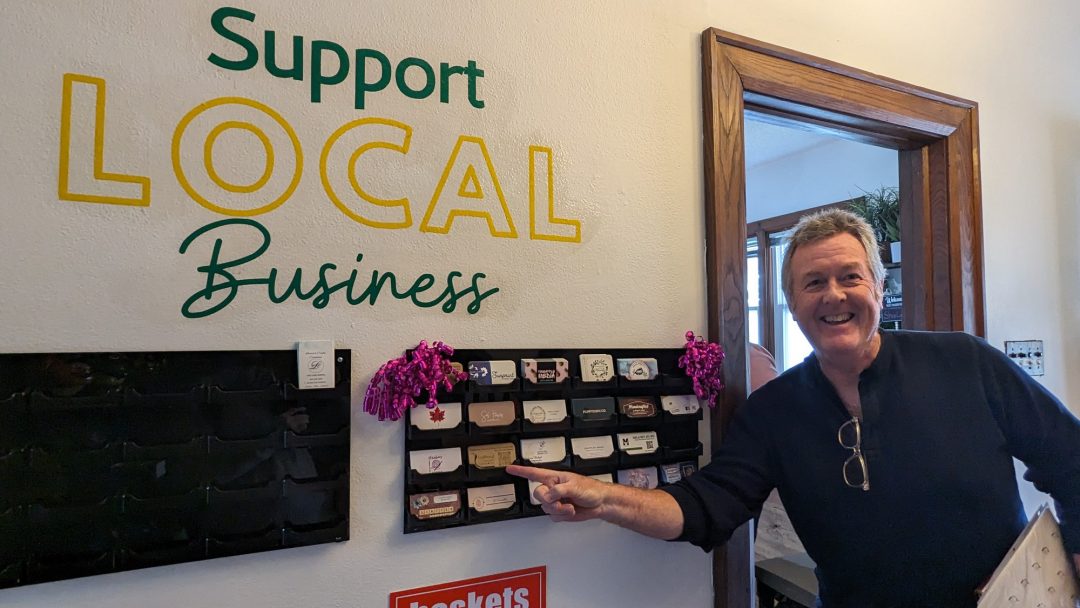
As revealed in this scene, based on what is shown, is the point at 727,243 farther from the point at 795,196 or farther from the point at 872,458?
the point at 795,196

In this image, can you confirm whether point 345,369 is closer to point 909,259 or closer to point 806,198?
point 909,259

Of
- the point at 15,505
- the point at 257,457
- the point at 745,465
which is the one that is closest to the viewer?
the point at 15,505

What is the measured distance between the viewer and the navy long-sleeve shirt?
3.37 ft

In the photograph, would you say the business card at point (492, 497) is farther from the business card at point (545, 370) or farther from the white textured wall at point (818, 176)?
the white textured wall at point (818, 176)

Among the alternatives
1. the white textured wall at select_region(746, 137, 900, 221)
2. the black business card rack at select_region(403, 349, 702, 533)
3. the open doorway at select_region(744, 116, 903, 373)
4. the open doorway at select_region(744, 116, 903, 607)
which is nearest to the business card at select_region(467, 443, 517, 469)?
the black business card rack at select_region(403, 349, 702, 533)

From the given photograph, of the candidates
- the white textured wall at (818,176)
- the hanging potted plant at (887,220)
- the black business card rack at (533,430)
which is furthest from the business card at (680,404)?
the white textured wall at (818,176)

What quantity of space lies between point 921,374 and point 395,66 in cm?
114

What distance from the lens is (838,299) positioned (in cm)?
108

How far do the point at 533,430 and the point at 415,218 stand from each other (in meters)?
0.43

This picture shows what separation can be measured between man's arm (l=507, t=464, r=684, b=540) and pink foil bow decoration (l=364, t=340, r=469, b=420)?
0.21m

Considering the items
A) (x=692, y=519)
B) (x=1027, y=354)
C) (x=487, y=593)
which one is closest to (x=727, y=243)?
(x=692, y=519)

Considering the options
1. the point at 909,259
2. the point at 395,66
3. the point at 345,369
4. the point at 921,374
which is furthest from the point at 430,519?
the point at 909,259

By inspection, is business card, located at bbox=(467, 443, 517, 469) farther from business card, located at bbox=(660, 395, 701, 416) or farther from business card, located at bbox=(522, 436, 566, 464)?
business card, located at bbox=(660, 395, 701, 416)

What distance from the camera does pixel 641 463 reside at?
113 centimetres
